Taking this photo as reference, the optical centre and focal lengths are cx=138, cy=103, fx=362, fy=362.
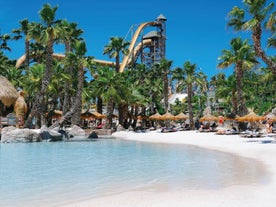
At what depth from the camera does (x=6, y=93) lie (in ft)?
120

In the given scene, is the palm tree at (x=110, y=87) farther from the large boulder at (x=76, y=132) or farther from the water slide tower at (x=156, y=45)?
the water slide tower at (x=156, y=45)

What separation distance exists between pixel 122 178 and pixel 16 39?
41593 mm

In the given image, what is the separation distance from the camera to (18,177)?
12.2 meters

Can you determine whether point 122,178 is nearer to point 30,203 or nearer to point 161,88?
point 30,203

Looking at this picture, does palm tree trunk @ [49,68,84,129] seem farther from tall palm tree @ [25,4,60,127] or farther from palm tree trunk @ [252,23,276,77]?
palm tree trunk @ [252,23,276,77]

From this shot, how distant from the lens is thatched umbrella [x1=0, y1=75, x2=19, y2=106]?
36188 millimetres

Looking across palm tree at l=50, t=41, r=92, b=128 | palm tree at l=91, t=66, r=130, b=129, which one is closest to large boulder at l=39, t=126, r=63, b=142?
palm tree at l=50, t=41, r=92, b=128

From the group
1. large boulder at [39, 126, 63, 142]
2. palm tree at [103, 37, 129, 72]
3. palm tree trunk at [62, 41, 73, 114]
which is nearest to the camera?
large boulder at [39, 126, 63, 142]

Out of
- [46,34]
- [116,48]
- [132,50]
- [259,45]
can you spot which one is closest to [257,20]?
[259,45]

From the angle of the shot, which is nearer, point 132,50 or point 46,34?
point 46,34

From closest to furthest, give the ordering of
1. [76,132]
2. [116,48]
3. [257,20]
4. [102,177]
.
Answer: [102,177] < [257,20] < [76,132] < [116,48]

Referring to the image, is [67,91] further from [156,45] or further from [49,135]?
[156,45]

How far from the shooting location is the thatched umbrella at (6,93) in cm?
3619

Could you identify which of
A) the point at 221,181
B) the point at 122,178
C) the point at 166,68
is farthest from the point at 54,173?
the point at 166,68
